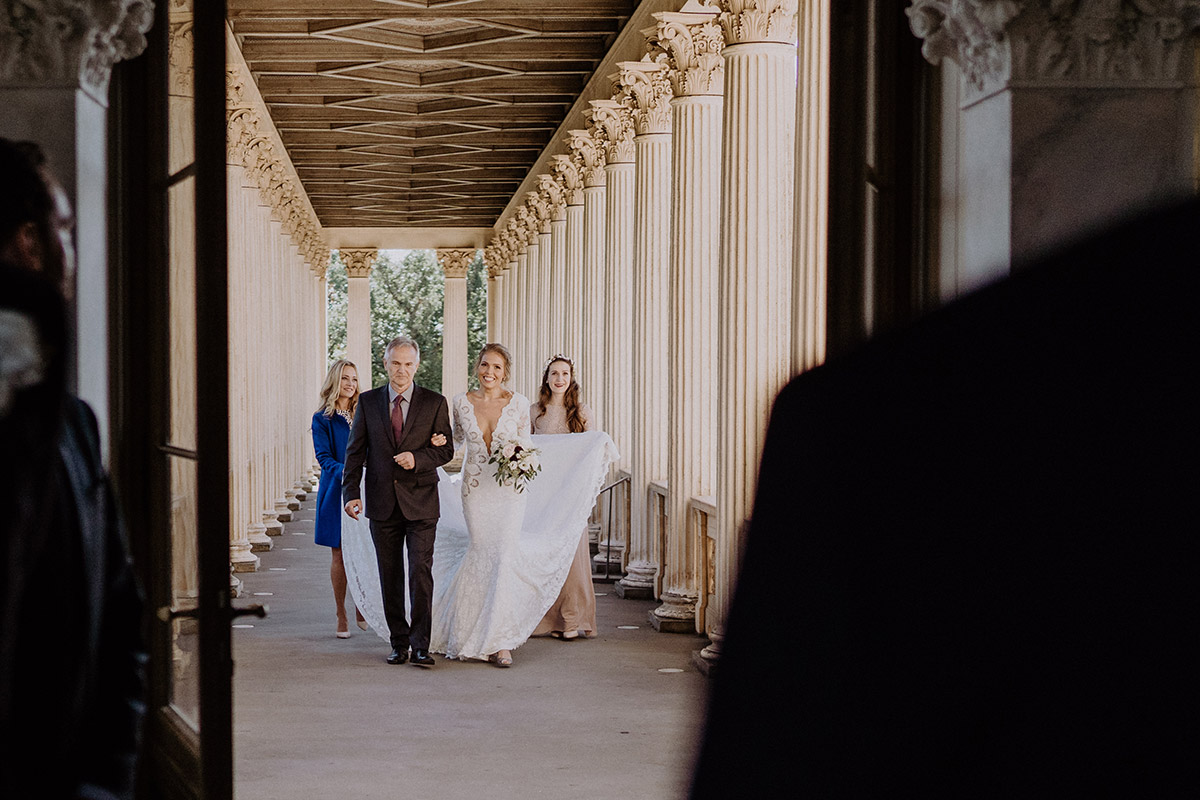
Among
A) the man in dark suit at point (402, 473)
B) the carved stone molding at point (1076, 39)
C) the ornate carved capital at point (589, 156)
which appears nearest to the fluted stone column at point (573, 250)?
the ornate carved capital at point (589, 156)

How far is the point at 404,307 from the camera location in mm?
79812

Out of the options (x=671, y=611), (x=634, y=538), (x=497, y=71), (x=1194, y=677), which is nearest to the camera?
(x=1194, y=677)

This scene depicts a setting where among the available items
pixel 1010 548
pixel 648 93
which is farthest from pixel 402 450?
pixel 1010 548

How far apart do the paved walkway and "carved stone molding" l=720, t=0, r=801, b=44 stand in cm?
507

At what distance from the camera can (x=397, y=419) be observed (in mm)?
10812

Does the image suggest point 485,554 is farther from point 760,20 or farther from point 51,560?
point 51,560

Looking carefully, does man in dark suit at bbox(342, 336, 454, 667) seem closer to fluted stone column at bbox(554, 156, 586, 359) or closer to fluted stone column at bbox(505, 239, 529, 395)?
fluted stone column at bbox(554, 156, 586, 359)

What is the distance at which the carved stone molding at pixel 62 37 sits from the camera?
5539 mm

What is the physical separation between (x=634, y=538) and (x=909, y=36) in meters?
10.7

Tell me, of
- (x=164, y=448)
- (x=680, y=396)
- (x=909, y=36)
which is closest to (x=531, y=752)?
(x=164, y=448)

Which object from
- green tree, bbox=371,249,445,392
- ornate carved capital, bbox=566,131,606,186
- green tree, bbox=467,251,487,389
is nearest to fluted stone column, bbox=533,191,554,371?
ornate carved capital, bbox=566,131,606,186

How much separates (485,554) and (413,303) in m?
69.4

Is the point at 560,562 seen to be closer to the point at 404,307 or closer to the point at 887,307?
the point at 887,307

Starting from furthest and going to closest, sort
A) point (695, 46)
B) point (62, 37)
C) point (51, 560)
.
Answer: point (695, 46) < point (62, 37) < point (51, 560)
